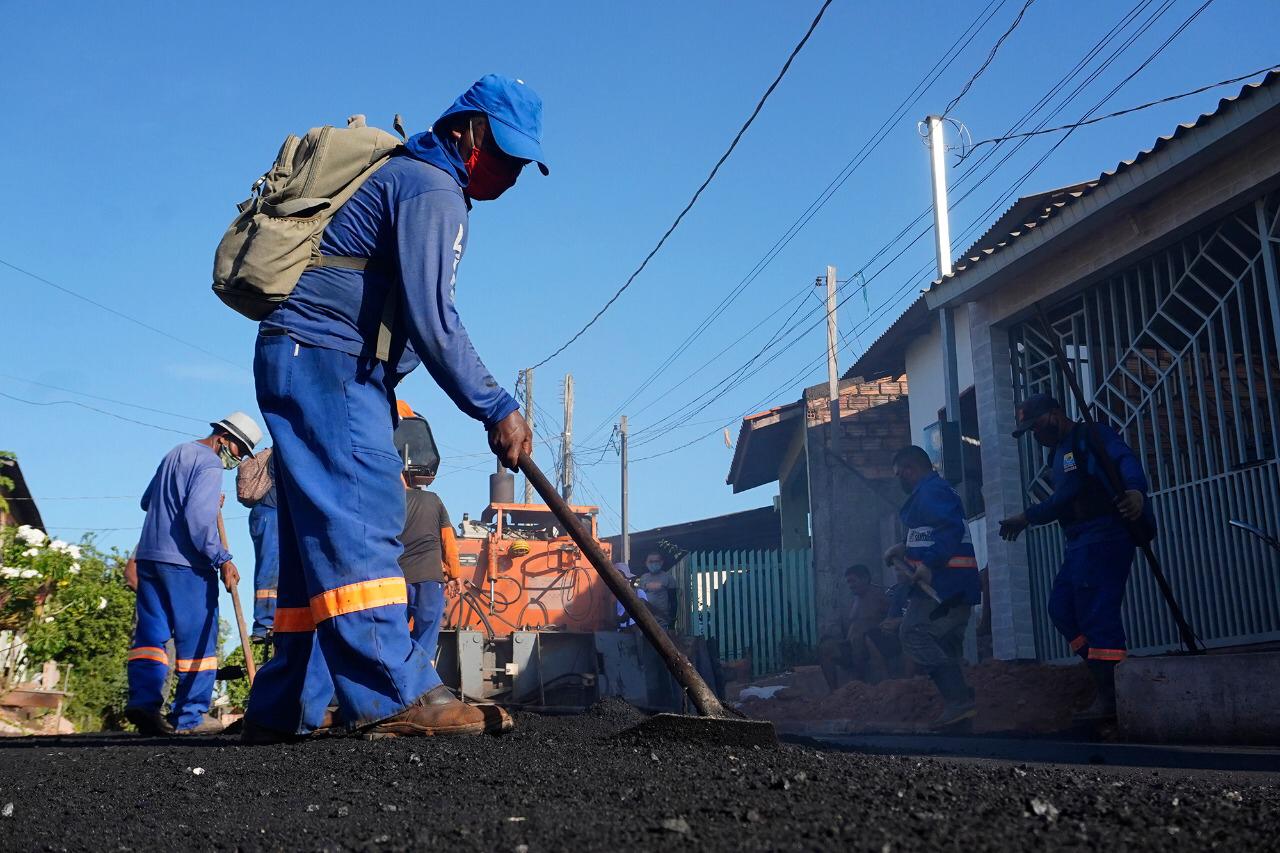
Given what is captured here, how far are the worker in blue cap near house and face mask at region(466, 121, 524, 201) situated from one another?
10 cm

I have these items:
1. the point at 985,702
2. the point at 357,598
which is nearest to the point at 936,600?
the point at 985,702

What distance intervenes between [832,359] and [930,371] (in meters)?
4.99

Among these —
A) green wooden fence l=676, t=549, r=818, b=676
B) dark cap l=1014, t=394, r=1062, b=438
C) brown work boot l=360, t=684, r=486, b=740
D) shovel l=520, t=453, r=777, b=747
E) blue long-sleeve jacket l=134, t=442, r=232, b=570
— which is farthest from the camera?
green wooden fence l=676, t=549, r=818, b=676

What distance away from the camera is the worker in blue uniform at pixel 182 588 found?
6223 mm

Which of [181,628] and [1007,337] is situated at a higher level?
[1007,337]

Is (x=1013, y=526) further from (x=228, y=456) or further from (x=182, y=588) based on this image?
(x=182, y=588)

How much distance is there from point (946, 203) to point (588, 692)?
12840 mm

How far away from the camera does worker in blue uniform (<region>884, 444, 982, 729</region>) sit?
9305mm

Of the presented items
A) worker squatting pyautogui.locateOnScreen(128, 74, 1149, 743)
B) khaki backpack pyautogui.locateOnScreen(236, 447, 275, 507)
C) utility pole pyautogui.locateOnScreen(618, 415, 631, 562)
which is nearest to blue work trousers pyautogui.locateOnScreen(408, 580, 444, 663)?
khaki backpack pyautogui.locateOnScreen(236, 447, 275, 507)

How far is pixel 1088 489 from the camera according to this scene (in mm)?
7449

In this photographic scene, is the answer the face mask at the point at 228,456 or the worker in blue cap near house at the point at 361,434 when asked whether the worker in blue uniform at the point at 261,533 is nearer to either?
the face mask at the point at 228,456

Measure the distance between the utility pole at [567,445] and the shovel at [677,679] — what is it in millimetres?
34561

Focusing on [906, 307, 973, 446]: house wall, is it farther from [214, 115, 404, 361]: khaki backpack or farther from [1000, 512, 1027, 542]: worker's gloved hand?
[214, 115, 404, 361]: khaki backpack

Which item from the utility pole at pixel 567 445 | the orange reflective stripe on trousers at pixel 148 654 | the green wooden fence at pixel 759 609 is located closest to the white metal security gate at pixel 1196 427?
the orange reflective stripe on trousers at pixel 148 654
